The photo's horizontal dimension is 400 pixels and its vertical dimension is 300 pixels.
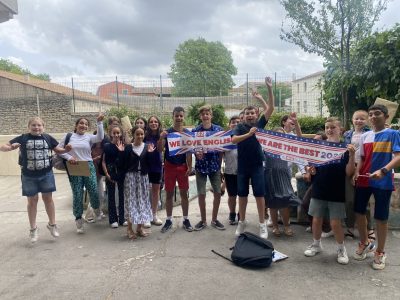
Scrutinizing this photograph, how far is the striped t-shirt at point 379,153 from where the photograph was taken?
3852 millimetres

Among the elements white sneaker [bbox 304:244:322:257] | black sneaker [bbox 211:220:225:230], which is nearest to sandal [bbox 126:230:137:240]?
black sneaker [bbox 211:220:225:230]

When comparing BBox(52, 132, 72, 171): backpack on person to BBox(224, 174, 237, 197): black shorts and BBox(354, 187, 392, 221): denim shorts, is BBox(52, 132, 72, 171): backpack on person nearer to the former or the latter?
BBox(224, 174, 237, 197): black shorts

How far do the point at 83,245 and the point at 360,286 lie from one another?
352 cm

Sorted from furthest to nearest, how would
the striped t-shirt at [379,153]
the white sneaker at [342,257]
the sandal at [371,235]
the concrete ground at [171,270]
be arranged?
the sandal at [371,235]
the white sneaker at [342,257]
the striped t-shirt at [379,153]
the concrete ground at [171,270]

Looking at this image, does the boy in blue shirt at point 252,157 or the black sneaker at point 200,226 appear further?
the black sneaker at point 200,226

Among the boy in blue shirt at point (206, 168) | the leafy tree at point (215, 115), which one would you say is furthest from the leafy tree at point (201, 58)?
the boy in blue shirt at point (206, 168)

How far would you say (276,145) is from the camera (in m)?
4.89

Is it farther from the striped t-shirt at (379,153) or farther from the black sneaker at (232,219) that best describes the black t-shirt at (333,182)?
the black sneaker at (232,219)

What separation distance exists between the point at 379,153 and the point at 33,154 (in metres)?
4.47

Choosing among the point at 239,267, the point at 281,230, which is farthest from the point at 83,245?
the point at 281,230

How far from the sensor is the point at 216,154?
540 cm

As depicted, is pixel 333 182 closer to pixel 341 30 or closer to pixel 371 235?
pixel 371 235

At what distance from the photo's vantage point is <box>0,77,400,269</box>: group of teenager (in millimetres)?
4078

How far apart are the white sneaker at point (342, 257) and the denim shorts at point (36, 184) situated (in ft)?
13.1
